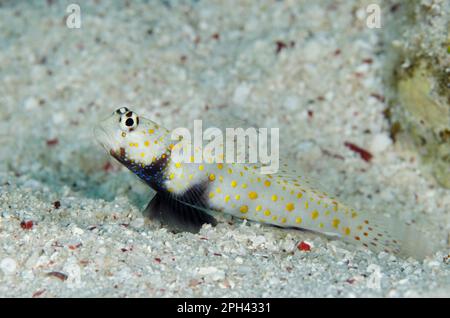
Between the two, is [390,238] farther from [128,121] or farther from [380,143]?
[128,121]

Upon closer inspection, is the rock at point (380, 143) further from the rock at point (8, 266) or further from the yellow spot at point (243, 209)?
the rock at point (8, 266)

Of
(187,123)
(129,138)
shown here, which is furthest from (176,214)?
(187,123)

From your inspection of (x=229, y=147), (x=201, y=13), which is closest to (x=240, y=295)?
(x=229, y=147)

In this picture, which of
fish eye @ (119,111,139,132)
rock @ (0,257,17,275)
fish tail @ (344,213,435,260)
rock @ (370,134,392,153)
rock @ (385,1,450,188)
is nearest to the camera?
rock @ (0,257,17,275)

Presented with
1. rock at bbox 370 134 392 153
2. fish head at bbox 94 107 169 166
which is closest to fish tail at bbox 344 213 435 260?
rock at bbox 370 134 392 153

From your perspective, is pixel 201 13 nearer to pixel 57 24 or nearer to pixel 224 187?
pixel 57 24

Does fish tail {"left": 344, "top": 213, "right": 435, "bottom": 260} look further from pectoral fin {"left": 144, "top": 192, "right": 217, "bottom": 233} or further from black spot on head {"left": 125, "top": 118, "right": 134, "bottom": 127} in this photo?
black spot on head {"left": 125, "top": 118, "right": 134, "bottom": 127}
